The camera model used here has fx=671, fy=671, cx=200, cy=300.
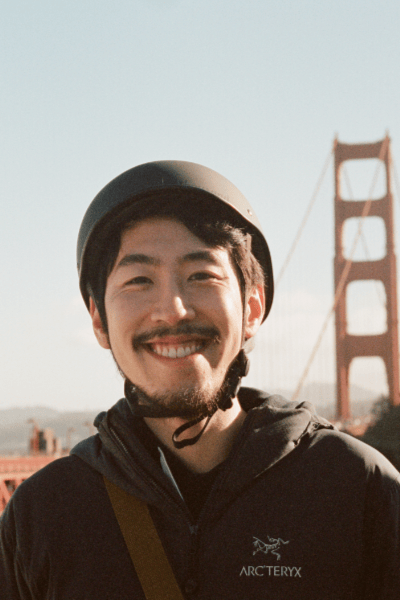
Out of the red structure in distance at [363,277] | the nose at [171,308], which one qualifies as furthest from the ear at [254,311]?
the red structure in distance at [363,277]

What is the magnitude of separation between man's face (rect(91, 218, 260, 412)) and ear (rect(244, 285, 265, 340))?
20 cm

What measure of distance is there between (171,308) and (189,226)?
13.3 inches

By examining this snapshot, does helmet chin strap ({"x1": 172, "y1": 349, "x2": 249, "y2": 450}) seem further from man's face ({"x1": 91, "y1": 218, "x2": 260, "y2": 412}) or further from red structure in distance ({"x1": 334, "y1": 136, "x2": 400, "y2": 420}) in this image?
red structure in distance ({"x1": 334, "y1": 136, "x2": 400, "y2": 420})

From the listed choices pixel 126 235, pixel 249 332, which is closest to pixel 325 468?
pixel 249 332

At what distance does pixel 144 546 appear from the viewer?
204 cm

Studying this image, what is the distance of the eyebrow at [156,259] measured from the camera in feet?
7.29

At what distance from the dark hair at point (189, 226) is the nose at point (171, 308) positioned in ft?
0.85

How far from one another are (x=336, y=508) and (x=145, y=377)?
73 centimetres

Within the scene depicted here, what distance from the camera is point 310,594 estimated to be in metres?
1.96

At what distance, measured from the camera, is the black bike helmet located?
7.92ft

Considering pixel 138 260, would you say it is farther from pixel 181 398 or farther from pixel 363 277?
pixel 363 277

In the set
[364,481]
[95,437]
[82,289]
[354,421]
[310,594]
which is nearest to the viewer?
[310,594]

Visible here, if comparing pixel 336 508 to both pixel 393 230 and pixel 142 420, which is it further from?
pixel 393 230

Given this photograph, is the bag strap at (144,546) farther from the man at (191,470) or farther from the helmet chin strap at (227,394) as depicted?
the helmet chin strap at (227,394)
